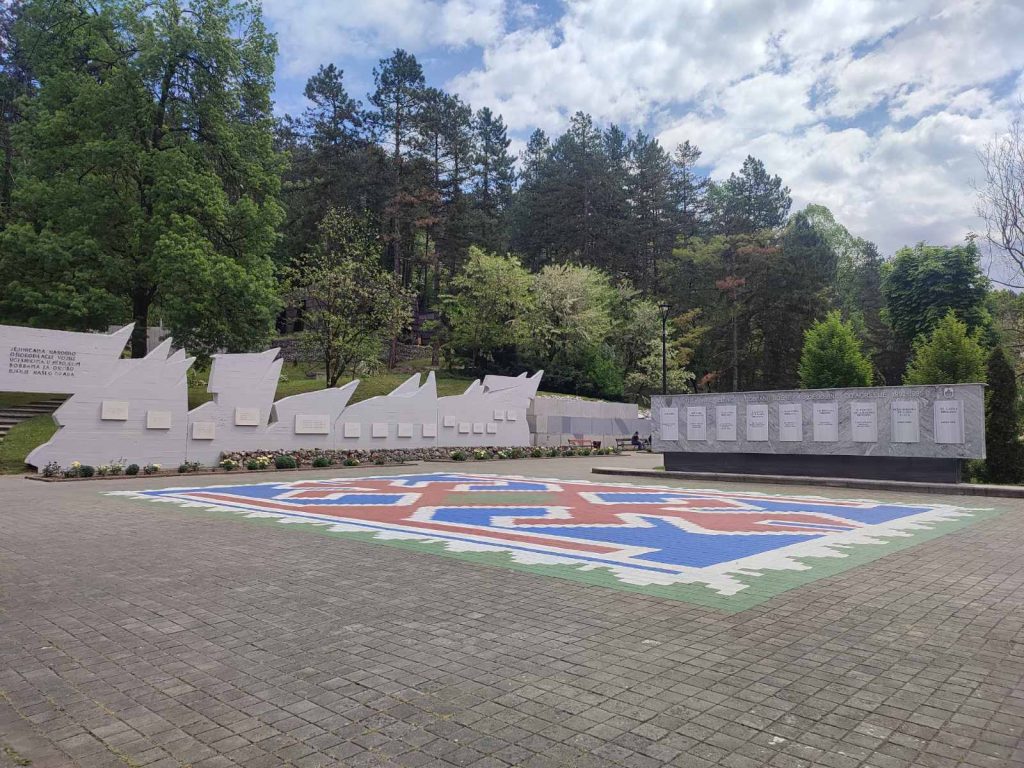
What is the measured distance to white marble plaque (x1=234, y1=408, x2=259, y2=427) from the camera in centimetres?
2194

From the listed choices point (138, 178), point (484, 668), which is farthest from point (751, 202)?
point (484, 668)

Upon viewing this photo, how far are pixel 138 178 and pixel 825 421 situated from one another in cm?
2655

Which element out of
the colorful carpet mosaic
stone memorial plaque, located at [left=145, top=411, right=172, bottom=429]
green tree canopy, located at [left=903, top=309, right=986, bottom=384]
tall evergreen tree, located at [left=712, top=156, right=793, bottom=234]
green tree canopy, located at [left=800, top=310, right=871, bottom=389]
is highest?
tall evergreen tree, located at [left=712, top=156, right=793, bottom=234]

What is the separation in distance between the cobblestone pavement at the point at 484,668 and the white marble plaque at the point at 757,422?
39.4ft

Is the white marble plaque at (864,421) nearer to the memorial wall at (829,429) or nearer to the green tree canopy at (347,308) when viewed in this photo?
the memorial wall at (829,429)

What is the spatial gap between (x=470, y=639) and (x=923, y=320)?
155 ft

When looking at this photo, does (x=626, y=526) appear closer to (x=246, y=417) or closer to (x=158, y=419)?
(x=158, y=419)

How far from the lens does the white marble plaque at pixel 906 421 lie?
16.1 metres

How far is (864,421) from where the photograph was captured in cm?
1695

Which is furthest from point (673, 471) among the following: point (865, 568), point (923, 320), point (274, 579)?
point (923, 320)

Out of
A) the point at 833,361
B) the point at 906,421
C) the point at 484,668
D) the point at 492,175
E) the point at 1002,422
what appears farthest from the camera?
the point at 492,175

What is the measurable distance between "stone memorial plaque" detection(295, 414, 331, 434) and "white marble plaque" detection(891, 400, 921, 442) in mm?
18057

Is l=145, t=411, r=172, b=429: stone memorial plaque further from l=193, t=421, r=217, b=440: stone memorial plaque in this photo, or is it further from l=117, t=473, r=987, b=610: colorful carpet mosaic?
l=117, t=473, r=987, b=610: colorful carpet mosaic

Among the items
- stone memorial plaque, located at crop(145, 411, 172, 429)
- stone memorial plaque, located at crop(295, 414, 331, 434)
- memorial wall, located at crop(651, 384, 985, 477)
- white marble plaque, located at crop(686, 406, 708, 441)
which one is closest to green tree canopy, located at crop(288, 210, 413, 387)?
stone memorial plaque, located at crop(295, 414, 331, 434)
